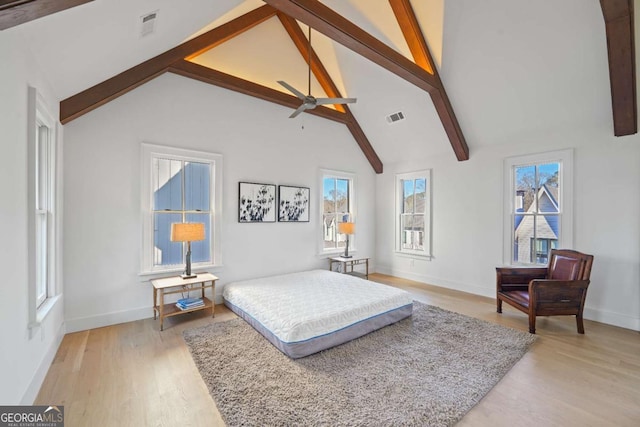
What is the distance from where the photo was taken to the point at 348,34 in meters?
3.12

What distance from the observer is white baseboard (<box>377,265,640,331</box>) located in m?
3.51

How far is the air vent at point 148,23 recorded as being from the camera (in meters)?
2.35

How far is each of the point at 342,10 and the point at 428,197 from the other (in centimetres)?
366

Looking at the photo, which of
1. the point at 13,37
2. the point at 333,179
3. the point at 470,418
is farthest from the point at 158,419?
the point at 333,179

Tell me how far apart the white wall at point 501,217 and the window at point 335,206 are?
85cm

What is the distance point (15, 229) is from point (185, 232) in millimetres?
1690

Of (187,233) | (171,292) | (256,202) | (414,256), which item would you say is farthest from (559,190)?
(171,292)

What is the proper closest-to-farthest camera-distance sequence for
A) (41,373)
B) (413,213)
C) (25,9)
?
(25,9), (41,373), (413,213)

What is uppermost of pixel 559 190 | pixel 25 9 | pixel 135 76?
pixel 135 76

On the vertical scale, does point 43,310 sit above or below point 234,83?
below

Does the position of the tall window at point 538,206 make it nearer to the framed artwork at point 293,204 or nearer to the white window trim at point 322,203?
the white window trim at point 322,203

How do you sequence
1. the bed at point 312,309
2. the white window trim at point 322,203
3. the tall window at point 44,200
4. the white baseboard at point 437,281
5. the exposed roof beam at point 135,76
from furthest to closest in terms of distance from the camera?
the white window trim at point 322,203 → the white baseboard at point 437,281 → the exposed roof beam at point 135,76 → the bed at point 312,309 → the tall window at point 44,200

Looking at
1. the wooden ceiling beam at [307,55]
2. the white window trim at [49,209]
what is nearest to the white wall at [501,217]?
the wooden ceiling beam at [307,55]

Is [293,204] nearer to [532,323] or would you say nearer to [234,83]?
[234,83]
